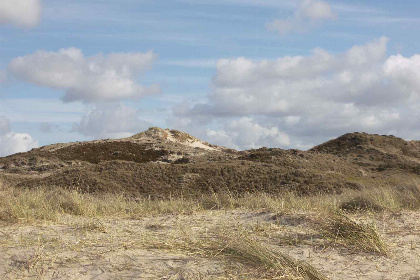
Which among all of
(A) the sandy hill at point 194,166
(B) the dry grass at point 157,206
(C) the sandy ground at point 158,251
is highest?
(A) the sandy hill at point 194,166

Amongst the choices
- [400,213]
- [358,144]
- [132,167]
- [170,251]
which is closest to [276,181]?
[132,167]

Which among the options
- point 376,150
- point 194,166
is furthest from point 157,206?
point 376,150

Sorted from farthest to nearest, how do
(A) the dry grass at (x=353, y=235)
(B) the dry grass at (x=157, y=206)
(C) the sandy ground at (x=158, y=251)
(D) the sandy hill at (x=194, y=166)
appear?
(D) the sandy hill at (x=194, y=166)
(B) the dry grass at (x=157, y=206)
(A) the dry grass at (x=353, y=235)
(C) the sandy ground at (x=158, y=251)

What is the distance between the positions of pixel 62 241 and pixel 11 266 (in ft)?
3.43

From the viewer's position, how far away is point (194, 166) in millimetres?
24844

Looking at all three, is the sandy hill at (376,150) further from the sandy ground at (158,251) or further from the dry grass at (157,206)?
the sandy ground at (158,251)

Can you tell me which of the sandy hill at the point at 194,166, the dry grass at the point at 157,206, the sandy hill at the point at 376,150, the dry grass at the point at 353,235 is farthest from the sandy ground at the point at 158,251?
the sandy hill at the point at 376,150

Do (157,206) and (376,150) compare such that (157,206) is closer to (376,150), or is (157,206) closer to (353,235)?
(353,235)

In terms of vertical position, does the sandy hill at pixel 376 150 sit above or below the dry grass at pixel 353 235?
above

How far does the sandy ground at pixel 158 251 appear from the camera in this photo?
5719 millimetres

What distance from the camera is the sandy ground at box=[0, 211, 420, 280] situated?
5.72 metres

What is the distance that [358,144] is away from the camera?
135 ft

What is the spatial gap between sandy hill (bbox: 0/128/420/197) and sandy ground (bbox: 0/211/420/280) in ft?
24.5

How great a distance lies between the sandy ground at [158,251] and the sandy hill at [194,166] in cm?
747
